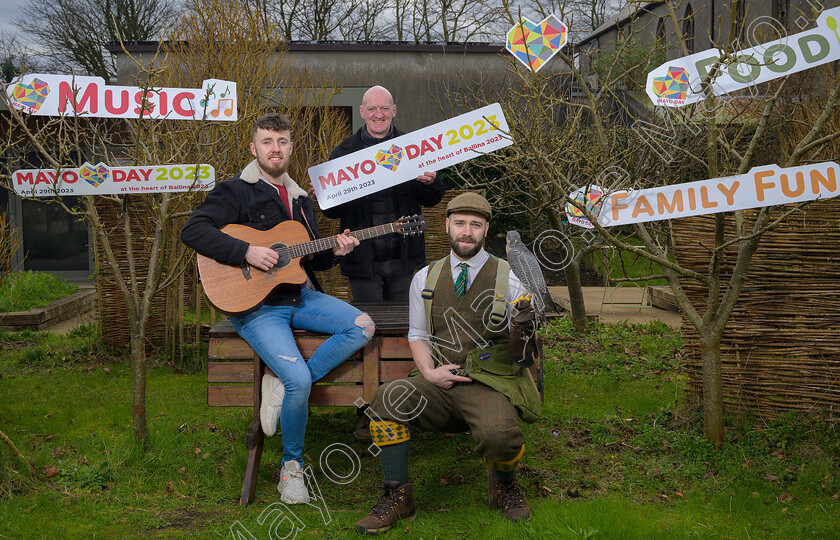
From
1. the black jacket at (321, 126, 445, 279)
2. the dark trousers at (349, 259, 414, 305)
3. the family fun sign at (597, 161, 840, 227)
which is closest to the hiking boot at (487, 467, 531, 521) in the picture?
the family fun sign at (597, 161, 840, 227)

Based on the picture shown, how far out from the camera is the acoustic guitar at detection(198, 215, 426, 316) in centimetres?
410

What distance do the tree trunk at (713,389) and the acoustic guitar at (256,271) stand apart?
7.22 feet

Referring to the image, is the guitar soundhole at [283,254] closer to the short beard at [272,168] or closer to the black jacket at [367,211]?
the short beard at [272,168]

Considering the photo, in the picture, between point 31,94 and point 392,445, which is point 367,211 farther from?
point 31,94

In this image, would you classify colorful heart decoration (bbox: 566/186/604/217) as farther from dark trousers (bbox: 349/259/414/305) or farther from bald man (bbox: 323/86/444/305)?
dark trousers (bbox: 349/259/414/305)

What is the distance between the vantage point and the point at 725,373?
4754 mm

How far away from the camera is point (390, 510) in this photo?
3.68 m

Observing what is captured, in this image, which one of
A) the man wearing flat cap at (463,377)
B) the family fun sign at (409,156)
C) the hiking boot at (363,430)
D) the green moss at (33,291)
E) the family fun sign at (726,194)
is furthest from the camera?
the green moss at (33,291)

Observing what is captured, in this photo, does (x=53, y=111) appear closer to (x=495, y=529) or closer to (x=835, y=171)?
(x=495, y=529)

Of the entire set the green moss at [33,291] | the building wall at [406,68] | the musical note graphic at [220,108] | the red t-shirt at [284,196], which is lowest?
the green moss at [33,291]

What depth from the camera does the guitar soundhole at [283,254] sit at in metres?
4.28

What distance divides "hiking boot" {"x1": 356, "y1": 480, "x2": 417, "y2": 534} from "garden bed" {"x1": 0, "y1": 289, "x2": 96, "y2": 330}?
590 centimetres

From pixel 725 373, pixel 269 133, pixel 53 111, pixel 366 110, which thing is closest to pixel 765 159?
pixel 725 373

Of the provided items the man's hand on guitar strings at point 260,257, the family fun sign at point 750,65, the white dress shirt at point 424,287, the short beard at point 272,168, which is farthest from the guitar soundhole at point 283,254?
the family fun sign at point 750,65
